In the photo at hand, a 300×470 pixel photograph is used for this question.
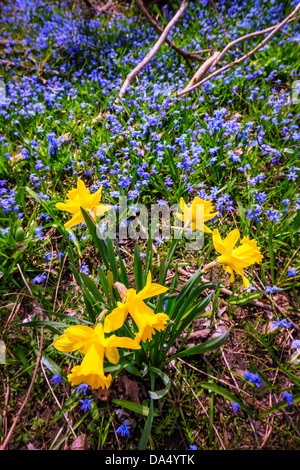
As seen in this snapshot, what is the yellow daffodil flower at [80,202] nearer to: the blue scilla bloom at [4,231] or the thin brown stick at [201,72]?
the blue scilla bloom at [4,231]

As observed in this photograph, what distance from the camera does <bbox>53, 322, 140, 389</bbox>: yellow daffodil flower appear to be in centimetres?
82

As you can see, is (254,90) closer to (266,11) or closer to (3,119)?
(266,11)

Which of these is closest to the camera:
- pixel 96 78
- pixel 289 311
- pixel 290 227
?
pixel 289 311

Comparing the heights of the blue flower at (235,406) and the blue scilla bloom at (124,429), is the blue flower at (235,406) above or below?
above

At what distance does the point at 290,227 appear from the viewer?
1821 millimetres

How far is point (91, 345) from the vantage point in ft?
2.80

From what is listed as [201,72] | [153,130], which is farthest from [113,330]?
[201,72]

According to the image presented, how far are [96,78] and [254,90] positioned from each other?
166 cm

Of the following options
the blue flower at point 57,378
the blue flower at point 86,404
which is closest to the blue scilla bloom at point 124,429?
the blue flower at point 86,404

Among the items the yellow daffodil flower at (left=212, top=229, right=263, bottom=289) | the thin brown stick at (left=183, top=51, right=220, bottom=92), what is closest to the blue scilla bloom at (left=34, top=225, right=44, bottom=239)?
the yellow daffodil flower at (left=212, top=229, right=263, bottom=289)

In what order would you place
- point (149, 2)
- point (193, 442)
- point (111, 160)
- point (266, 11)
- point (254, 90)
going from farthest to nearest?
point (149, 2)
point (266, 11)
point (254, 90)
point (111, 160)
point (193, 442)

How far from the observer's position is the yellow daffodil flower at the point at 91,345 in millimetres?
821

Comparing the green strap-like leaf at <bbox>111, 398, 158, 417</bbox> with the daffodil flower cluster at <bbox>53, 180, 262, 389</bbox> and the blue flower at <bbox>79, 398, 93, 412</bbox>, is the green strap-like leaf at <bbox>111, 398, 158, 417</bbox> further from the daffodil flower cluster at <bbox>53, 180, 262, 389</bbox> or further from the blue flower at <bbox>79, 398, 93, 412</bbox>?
the daffodil flower cluster at <bbox>53, 180, 262, 389</bbox>

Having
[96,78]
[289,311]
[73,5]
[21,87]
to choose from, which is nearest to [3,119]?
[21,87]
